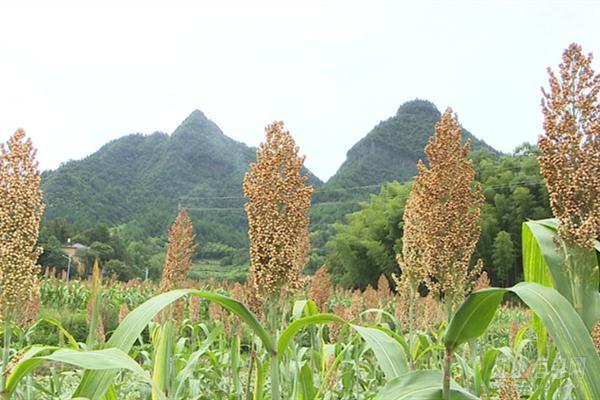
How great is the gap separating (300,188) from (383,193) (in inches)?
1259

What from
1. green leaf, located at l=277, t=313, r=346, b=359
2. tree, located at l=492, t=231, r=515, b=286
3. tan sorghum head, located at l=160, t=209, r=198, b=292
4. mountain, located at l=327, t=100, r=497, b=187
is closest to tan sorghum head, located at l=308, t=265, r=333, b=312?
tan sorghum head, located at l=160, t=209, r=198, b=292

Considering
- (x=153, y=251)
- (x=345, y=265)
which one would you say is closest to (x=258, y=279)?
(x=345, y=265)

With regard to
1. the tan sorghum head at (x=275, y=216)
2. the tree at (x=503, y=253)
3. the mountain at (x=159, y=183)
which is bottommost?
the tree at (x=503, y=253)

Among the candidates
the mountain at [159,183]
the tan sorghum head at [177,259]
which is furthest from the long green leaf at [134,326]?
the mountain at [159,183]

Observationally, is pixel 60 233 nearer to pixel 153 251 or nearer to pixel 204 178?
pixel 153 251

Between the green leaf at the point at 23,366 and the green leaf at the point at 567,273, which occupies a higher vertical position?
the green leaf at the point at 567,273

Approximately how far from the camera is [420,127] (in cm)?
7081

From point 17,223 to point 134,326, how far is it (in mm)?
885

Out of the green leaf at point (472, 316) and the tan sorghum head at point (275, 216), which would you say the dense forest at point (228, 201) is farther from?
the green leaf at point (472, 316)

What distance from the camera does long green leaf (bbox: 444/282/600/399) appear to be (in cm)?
98

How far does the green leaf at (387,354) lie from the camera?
4.52ft

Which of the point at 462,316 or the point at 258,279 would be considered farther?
the point at 258,279

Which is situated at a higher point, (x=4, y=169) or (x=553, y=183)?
(x=4, y=169)

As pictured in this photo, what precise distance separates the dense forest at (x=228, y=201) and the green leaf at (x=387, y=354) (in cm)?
57
